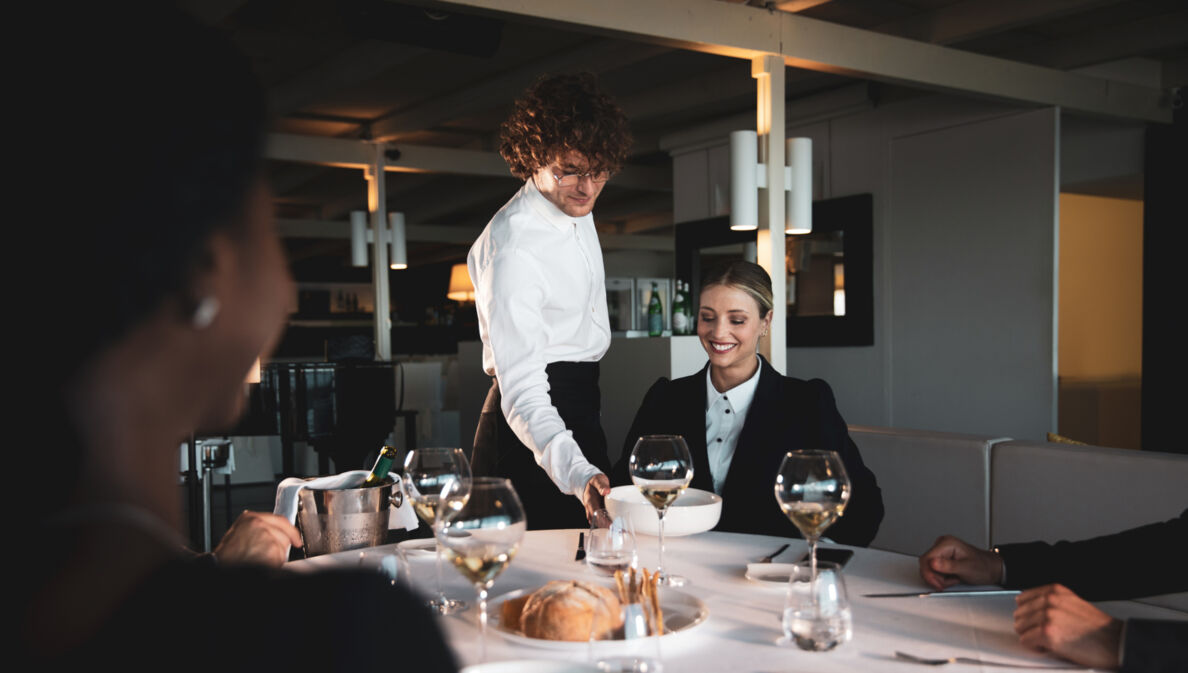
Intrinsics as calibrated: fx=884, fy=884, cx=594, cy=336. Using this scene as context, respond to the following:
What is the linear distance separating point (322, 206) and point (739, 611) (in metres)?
12.0

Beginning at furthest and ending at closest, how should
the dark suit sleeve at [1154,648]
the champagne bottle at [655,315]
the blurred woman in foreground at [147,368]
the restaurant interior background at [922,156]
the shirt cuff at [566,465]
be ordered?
the champagne bottle at [655,315]
the restaurant interior background at [922,156]
the shirt cuff at [566,465]
the dark suit sleeve at [1154,648]
the blurred woman in foreground at [147,368]

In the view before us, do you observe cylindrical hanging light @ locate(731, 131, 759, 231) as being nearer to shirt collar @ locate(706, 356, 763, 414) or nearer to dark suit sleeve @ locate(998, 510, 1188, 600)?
shirt collar @ locate(706, 356, 763, 414)

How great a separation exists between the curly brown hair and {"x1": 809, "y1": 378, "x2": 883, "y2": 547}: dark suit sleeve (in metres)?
0.84

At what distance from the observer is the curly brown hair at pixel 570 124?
6.87ft

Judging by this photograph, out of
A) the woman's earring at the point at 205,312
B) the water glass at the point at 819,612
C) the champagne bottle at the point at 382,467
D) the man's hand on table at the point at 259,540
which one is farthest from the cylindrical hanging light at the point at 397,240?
the woman's earring at the point at 205,312

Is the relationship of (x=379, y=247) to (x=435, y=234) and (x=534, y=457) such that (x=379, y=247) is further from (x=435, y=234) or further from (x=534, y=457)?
(x=534, y=457)

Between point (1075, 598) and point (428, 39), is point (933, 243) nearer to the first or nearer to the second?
point (428, 39)

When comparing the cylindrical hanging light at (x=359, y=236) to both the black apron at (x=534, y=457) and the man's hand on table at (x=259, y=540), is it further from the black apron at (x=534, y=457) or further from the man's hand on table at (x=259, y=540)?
the man's hand on table at (x=259, y=540)

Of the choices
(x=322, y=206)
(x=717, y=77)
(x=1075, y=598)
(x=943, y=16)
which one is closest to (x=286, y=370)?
(x=717, y=77)

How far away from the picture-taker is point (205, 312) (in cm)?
47

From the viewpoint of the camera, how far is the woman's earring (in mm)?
467

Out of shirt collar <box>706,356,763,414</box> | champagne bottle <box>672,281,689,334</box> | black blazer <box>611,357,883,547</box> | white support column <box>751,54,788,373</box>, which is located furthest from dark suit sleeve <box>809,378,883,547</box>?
champagne bottle <box>672,281,689,334</box>

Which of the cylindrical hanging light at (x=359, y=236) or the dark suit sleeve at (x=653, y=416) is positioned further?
the cylindrical hanging light at (x=359, y=236)

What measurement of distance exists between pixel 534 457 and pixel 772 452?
0.61 metres
